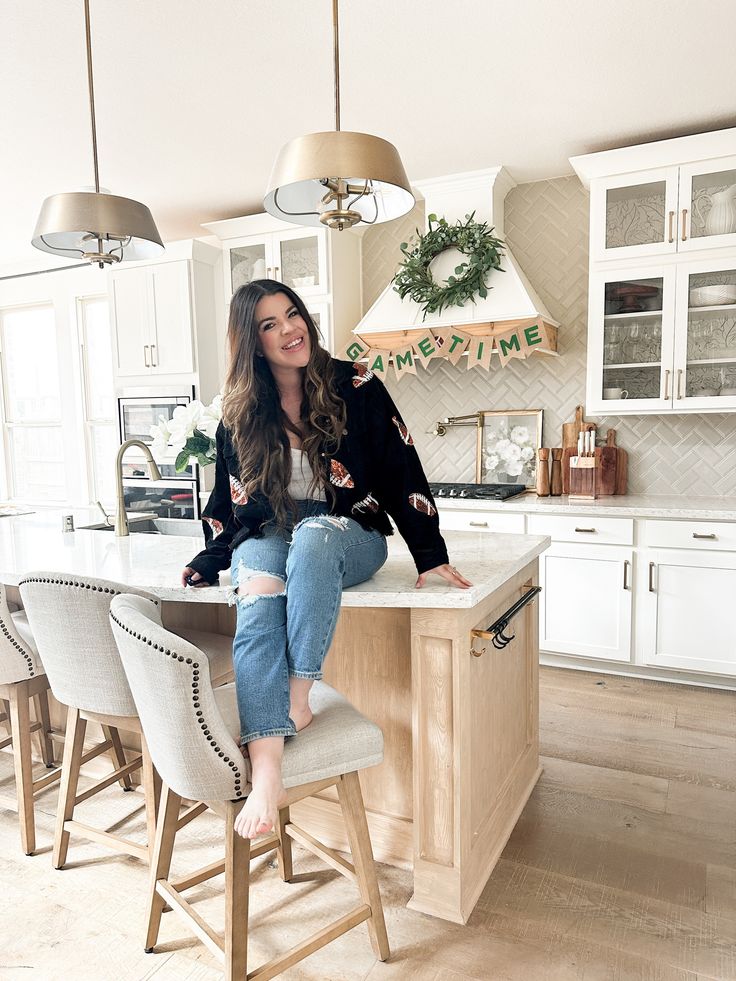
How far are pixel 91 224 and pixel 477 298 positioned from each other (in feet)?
7.33

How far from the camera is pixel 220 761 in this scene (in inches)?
53.9

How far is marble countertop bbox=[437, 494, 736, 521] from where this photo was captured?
10.7 feet

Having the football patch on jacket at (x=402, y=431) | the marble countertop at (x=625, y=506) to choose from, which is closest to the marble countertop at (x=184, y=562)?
the football patch on jacket at (x=402, y=431)

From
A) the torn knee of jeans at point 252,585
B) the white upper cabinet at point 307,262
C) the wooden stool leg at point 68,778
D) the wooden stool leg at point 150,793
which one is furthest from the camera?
the white upper cabinet at point 307,262

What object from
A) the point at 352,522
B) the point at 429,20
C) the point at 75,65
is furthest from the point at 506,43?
the point at 352,522

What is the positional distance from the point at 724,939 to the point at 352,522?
4.44 ft

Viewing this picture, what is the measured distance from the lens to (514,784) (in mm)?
2254

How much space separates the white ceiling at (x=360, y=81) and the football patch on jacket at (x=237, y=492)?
1.63 meters

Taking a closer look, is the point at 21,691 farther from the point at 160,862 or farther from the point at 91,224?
the point at 91,224

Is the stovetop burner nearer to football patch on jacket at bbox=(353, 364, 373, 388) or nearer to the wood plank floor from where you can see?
the wood plank floor

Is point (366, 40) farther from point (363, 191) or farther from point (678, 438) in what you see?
point (678, 438)

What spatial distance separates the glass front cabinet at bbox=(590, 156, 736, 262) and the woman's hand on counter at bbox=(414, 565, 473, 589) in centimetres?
249

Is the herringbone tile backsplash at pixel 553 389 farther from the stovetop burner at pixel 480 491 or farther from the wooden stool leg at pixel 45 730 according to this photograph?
the wooden stool leg at pixel 45 730

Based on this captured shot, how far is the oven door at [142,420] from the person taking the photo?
4.64 metres
